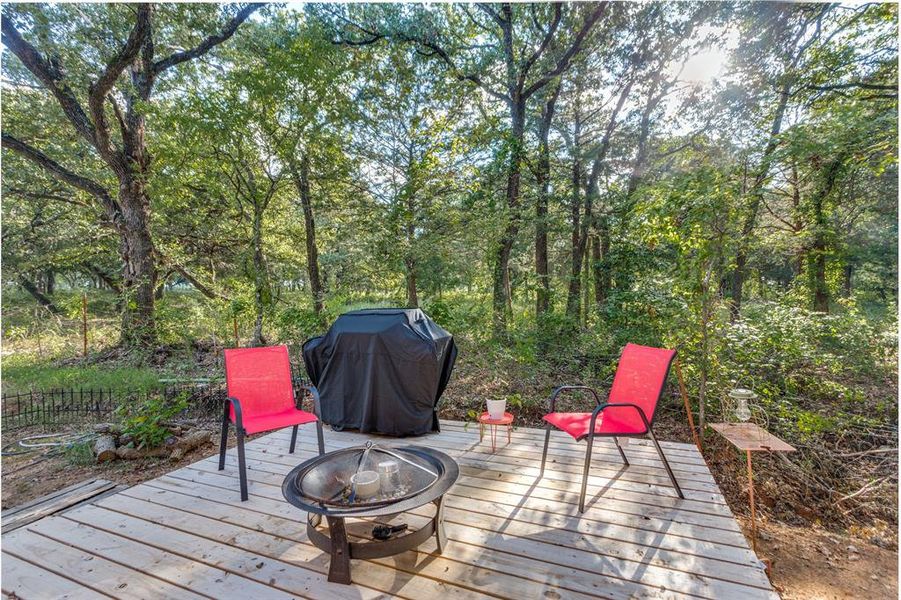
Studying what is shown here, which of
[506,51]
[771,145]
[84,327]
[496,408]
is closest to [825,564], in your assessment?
[496,408]

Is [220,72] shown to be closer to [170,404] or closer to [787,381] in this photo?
[170,404]

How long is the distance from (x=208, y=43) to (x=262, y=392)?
281 inches

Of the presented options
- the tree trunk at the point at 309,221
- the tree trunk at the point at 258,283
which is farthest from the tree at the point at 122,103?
the tree trunk at the point at 309,221

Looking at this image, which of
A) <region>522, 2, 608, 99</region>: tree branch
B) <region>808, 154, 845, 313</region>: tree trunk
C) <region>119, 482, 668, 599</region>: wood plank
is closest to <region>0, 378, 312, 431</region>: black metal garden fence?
<region>119, 482, 668, 599</region>: wood plank

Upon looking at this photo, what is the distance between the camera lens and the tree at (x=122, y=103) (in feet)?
18.5

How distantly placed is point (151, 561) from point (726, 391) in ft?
15.4

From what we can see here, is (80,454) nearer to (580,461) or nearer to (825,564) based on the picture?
(580,461)

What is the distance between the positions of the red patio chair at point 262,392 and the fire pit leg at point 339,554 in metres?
1.11

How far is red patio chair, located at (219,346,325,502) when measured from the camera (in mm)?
2738

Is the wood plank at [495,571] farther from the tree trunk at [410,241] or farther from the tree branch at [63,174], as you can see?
the tree branch at [63,174]

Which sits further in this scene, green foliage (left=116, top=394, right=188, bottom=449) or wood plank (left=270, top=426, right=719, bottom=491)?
green foliage (left=116, top=394, right=188, bottom=449)

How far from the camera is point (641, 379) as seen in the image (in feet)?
8.93

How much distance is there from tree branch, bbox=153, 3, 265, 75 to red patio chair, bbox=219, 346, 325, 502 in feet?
21.6

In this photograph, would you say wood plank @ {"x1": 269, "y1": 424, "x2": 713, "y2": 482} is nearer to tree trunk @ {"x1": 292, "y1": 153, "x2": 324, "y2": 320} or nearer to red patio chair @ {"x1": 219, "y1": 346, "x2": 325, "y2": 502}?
red patio chair @ {"x1": 219, "y1": 346, "x2": 325, "y2": 502}
